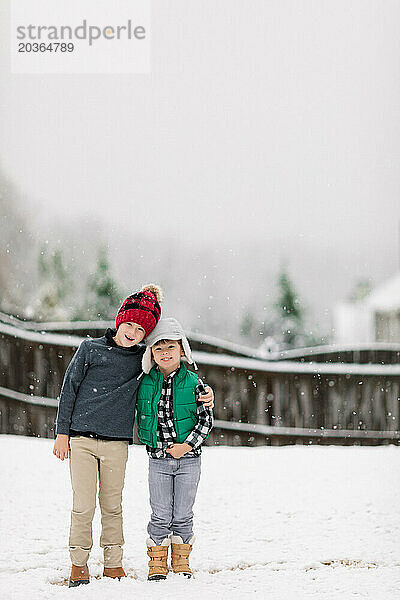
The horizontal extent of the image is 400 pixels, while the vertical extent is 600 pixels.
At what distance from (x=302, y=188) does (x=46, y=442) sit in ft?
4.20

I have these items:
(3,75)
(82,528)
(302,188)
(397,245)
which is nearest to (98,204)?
(3,75)

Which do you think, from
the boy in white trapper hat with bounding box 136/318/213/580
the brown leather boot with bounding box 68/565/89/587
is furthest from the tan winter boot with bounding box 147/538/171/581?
the brown leather boot with bounding box 68/565/89/587

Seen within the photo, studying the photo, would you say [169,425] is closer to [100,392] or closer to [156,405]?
[156,405]

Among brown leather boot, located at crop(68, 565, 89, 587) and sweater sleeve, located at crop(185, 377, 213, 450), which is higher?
sweater sleeve, located at crop(185, 377, 213, 450)

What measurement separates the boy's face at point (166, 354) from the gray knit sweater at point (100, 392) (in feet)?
0.20

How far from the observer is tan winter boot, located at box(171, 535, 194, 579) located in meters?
1.62

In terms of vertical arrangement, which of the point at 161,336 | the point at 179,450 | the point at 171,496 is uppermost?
the point at 161,336

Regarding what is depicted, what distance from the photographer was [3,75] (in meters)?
2.32

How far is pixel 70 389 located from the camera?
5.18ft

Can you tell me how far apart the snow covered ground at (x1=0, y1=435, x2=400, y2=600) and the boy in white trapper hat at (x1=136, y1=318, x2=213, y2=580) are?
0.08m

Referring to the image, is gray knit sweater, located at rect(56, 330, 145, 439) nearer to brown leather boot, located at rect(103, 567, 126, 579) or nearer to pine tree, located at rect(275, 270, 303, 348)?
brown leather boot, located at rect(103, 567, 126, 579)

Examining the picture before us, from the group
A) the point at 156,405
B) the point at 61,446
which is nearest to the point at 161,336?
the point at 156,405

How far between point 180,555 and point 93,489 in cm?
25

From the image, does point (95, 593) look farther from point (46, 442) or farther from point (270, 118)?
point (270, 118)
